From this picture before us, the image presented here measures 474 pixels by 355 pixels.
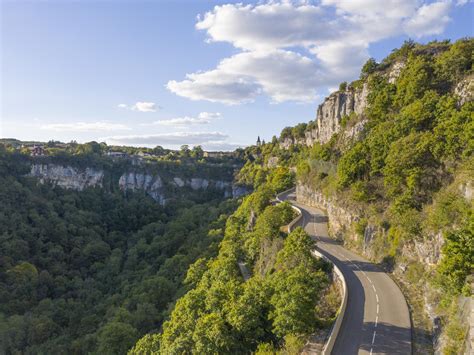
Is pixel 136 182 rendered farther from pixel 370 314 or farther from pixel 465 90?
pixel 370 314

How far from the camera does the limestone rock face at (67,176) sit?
10825cm

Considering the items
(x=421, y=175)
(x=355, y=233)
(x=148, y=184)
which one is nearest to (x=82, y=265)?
(x=148, y=184)

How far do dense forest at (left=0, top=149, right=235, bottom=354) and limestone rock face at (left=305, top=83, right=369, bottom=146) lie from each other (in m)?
32.2

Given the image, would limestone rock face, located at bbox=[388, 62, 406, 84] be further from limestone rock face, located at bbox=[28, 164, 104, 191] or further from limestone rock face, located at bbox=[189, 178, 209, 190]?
limestone rock face, located at bbox=[28, 164, 104, 191]

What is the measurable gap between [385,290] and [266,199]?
28700mm

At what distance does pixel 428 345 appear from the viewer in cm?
1709

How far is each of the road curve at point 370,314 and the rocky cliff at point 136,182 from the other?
89955 mm

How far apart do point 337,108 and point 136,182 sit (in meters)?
104

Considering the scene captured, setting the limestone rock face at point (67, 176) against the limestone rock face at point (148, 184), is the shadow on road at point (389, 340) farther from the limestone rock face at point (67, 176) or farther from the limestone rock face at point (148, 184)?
the limestone rock face at point (148, 184)

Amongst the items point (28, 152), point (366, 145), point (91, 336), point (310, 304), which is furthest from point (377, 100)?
point (28, 152)

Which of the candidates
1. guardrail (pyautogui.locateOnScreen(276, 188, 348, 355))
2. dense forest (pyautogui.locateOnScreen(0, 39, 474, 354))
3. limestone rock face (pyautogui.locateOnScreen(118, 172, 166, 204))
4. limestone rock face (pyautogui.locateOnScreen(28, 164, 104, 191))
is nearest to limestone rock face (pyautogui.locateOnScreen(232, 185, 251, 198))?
dense forest (pyautogui.locateOnScreen(0, 39, 474, 354))

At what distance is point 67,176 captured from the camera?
117 m

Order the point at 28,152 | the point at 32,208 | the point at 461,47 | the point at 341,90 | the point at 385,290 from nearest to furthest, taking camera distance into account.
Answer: the point at 385,290 < the point at 461,47 < the point at 341,90 < the point at 32,208 < the point at 28,152

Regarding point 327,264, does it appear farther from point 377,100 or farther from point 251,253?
point 377,100
